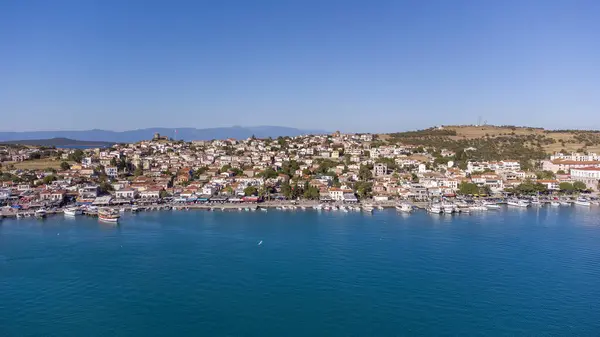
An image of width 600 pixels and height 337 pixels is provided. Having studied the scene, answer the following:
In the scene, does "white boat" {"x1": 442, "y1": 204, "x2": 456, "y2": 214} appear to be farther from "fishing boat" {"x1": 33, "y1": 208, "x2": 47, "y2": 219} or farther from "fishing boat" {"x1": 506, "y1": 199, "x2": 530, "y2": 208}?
"fishing boat" {"x1": 33, "y1": 208, "x2": 47, "y2": 219}

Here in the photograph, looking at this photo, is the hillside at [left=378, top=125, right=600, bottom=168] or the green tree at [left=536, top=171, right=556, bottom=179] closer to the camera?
the green tree at [left=536, top=171, right=556, bottom=179]

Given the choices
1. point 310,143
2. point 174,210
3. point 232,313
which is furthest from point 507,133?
point 232,313

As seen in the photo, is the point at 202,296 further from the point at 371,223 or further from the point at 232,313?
the point at 371,223

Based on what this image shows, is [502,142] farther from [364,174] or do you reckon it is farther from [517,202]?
[517,202]

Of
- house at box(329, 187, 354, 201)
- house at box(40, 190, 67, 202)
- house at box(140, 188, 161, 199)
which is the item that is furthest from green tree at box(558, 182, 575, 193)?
house at box(40, 190, 67, 202)

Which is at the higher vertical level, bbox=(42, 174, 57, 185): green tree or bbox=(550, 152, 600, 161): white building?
bbox=(550, 152, 600, 161): white building
